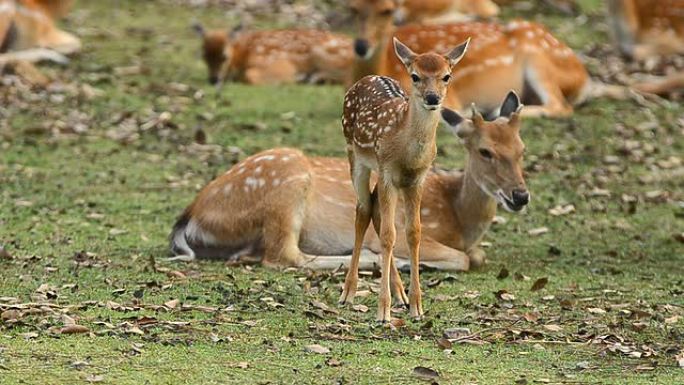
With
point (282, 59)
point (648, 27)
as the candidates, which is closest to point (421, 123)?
point (282, 59)

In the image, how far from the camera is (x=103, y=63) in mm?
15141

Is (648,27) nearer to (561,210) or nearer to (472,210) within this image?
(561,210)

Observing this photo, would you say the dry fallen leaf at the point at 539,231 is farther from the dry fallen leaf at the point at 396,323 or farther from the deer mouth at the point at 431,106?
the deer mouth at the point at 431,106

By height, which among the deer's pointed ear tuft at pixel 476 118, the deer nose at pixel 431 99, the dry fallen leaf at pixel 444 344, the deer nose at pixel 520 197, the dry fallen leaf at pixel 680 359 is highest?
the deer nose at pixel 431 99

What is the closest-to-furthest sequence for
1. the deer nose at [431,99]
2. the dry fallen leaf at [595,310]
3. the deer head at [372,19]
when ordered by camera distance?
the deer nose at [431,99] < the dry fallen leaf at [595,310] < the deer head at [372,19]

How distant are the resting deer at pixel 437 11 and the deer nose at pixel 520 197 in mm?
8695

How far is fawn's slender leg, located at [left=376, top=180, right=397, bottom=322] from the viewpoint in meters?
6.93

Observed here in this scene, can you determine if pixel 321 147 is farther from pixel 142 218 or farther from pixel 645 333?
pixel 645 333

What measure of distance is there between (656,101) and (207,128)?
13.7ft

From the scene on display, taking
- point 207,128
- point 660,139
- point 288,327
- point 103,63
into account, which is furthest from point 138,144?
point 288,327

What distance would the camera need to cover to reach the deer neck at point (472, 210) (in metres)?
9.05

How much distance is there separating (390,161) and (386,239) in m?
0.35

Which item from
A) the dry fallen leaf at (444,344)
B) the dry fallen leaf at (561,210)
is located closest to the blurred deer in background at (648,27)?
the dry fallen leaf at (561,210)

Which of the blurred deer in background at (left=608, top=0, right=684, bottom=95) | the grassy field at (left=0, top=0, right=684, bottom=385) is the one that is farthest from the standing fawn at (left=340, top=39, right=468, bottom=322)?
the blurred deer in background at (left=608, top=0, right=684, bottom=95)
